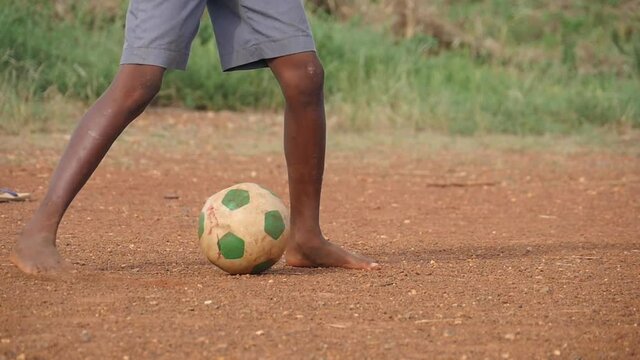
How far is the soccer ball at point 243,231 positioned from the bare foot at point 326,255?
18 cm

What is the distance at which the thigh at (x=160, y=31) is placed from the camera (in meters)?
3.63

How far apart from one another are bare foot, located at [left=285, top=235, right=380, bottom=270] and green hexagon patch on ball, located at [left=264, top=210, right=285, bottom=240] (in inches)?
8.4

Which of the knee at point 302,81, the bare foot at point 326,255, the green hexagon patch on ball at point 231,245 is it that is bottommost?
the bare foot at point 326,255

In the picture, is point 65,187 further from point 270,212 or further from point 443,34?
point 443,34

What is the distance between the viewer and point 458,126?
9453 millimetres

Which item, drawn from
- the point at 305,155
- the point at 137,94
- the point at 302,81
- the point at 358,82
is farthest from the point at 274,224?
the point at 358,82

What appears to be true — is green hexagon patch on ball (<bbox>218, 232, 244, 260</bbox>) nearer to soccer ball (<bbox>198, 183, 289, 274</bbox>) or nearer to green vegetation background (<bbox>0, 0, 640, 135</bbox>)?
soccer ball (<bbox>198, 183, 289, 274</bbox>)

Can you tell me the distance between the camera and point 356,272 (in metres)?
4.02

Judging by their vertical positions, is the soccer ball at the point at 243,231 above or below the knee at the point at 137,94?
below

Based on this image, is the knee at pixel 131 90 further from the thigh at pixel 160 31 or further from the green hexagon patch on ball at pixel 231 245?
the green hexagon patch on ball at pixel 231 245

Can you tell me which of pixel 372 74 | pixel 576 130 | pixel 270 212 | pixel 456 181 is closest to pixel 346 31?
pixel 372 74

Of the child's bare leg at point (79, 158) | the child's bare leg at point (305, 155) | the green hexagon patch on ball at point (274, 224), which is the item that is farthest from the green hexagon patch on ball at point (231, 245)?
the child's bare leg at point (79, 158)

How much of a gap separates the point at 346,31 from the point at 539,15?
9.06 feet

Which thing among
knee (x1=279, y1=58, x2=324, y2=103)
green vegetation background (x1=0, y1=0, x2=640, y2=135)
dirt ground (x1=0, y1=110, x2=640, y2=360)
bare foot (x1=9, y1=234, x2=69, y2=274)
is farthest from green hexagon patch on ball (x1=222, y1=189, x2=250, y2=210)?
green vegetation background (x1=0, y1=0, x2=640, y2=135)
